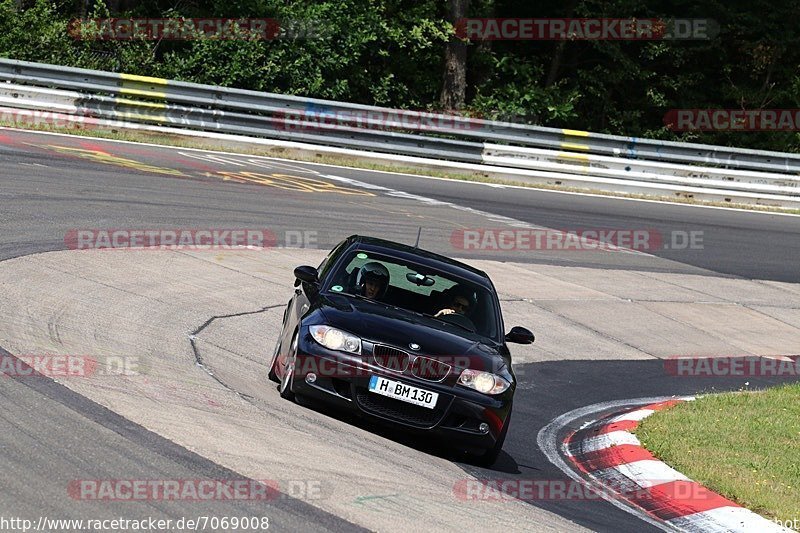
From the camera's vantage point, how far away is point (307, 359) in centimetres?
869

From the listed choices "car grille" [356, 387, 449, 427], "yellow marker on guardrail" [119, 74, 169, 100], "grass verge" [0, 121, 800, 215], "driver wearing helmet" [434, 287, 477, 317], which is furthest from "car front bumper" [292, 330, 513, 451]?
"yellow marker on guardrail" [119, 74, 169, 100]

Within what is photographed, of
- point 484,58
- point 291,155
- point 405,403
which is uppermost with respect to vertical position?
point 484,58

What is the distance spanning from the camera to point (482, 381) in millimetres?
8758

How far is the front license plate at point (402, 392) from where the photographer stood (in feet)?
27.9

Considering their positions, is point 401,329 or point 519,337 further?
point 519,337

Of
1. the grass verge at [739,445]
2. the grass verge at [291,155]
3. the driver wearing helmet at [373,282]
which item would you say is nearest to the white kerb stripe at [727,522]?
the grass verge at [739,445]

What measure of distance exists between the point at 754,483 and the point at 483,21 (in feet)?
79.0

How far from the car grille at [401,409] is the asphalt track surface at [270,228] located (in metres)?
0.44

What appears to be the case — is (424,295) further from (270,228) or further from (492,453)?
(270,228)

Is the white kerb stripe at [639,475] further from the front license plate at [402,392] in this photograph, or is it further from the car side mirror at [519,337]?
the front license plate at [402,392]

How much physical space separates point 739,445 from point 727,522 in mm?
2367

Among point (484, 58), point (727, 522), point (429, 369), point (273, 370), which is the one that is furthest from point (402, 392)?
point (484, 58)

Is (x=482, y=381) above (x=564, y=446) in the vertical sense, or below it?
above

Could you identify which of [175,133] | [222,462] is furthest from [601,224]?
[222,462]
